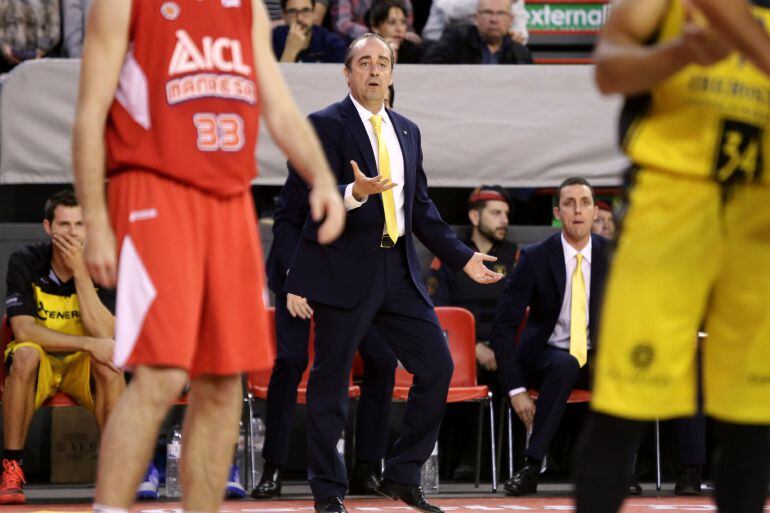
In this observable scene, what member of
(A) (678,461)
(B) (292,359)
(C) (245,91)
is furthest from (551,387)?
(C) (245,91)

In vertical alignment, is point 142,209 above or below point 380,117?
below

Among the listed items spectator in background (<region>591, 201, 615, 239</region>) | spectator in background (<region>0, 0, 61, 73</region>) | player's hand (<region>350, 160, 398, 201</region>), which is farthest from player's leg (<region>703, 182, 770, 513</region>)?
spectator in background (<region>0, 0, 61, 73</region>)

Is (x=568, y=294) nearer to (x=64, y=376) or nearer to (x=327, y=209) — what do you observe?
(x=64, y=376)

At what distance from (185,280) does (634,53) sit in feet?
4.29

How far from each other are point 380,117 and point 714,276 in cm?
312

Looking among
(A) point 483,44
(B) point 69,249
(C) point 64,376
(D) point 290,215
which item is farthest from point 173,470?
(A) point 483,44

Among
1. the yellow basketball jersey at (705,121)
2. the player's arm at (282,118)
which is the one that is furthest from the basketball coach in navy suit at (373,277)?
the yellow basketball jersey at (705,121)

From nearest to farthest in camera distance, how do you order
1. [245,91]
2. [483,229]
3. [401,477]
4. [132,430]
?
1. [132,430]
2. [245,91]
3. [401,477]
4. [483,229]

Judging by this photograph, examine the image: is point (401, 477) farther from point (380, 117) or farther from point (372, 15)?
point (372, 15)

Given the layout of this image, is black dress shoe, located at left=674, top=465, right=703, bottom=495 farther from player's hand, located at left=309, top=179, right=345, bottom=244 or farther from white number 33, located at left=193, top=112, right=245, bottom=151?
white number 33, located at left=193, top=112, right=245, bottom=151

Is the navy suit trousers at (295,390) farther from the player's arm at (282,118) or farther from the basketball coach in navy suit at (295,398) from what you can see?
the player's arm at (282,118)

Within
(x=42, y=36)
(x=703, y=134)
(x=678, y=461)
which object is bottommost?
(x=678, y=461)

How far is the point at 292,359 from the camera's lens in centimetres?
723

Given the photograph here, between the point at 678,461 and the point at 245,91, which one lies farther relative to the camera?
the point at 678,461
